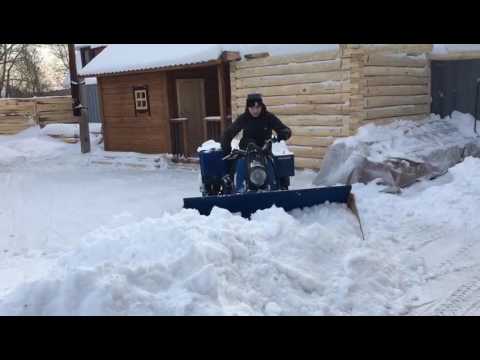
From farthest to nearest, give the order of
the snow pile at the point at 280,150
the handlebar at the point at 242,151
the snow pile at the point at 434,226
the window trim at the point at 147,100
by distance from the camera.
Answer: the window trim at the point at 147,100
the snow pile at the point at 280,150
the handlebar at the point at 242,151
the snow pile at the point at 434,226

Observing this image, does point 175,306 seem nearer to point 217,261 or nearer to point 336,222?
point 217,261

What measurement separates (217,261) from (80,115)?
42.8 ft

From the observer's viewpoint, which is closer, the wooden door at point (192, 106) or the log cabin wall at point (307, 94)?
the log cabin wall at point (307, 94)

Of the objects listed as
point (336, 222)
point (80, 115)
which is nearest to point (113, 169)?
point (80, 115)

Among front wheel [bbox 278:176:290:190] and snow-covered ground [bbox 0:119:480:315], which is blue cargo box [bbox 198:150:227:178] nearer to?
front wheel [bbox 278:176:290:190]

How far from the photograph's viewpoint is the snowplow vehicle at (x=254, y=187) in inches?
186

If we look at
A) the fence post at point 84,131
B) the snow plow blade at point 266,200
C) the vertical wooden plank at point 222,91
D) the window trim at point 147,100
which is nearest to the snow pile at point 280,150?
the snow plow blade at point 266,200

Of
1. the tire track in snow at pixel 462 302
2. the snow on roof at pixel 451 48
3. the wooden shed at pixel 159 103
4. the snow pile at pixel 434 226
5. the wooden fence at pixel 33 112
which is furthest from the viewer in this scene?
the wooden fence at pixel 33 112

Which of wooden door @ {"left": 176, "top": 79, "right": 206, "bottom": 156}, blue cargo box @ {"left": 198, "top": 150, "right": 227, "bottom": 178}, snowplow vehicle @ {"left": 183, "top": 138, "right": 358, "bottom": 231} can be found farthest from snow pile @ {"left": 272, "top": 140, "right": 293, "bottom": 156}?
wooden door @ {"left": 176, "top": 79, "right": 206, "bottom": 156}

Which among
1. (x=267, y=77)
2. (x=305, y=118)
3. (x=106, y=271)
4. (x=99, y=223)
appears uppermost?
(x=267, y=77)

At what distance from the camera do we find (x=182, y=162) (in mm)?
12297

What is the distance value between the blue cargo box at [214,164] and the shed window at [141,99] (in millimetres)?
7613

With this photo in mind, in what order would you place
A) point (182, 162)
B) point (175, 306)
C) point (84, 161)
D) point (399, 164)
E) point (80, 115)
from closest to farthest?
point (175, 306) < point (399, 164) < point (182, 162) < point (84, 161) < point (80, 115)

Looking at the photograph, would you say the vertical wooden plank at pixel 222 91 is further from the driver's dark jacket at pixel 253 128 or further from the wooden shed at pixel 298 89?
the driver's dark jacket at pixel 253 128
